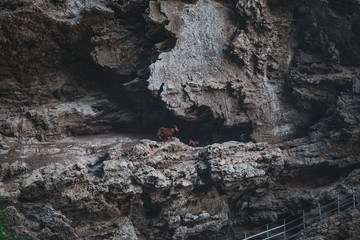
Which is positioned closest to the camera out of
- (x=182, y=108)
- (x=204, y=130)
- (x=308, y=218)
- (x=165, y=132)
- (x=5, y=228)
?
(x=5, y=228)

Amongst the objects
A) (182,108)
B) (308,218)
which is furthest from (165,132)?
(308,218)

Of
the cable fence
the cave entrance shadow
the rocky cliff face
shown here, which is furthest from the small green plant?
the cable fence

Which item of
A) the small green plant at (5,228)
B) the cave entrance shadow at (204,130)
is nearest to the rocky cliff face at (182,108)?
the cave entrance shadow at (204,130)

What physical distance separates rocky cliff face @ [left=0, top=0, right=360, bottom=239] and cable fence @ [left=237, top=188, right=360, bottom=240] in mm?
329

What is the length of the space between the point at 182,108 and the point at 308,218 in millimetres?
5326

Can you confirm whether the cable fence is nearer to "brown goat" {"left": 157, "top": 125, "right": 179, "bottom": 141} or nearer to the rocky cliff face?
the rocky cliff face

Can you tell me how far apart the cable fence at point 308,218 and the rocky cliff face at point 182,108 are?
0.33 m

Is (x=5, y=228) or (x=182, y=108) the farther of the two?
(x=182, y=108)

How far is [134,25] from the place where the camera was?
47.3ft

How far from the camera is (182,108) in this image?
1323 centimetres

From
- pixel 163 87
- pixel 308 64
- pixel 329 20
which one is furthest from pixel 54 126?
pixel 329 20

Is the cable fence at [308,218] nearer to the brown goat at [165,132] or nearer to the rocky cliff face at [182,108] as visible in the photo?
the rocky cliff face at [182,108]

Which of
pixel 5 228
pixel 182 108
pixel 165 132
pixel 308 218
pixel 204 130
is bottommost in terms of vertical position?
pixel 308 218

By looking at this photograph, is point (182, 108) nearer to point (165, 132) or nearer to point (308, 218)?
point (165, 132)
